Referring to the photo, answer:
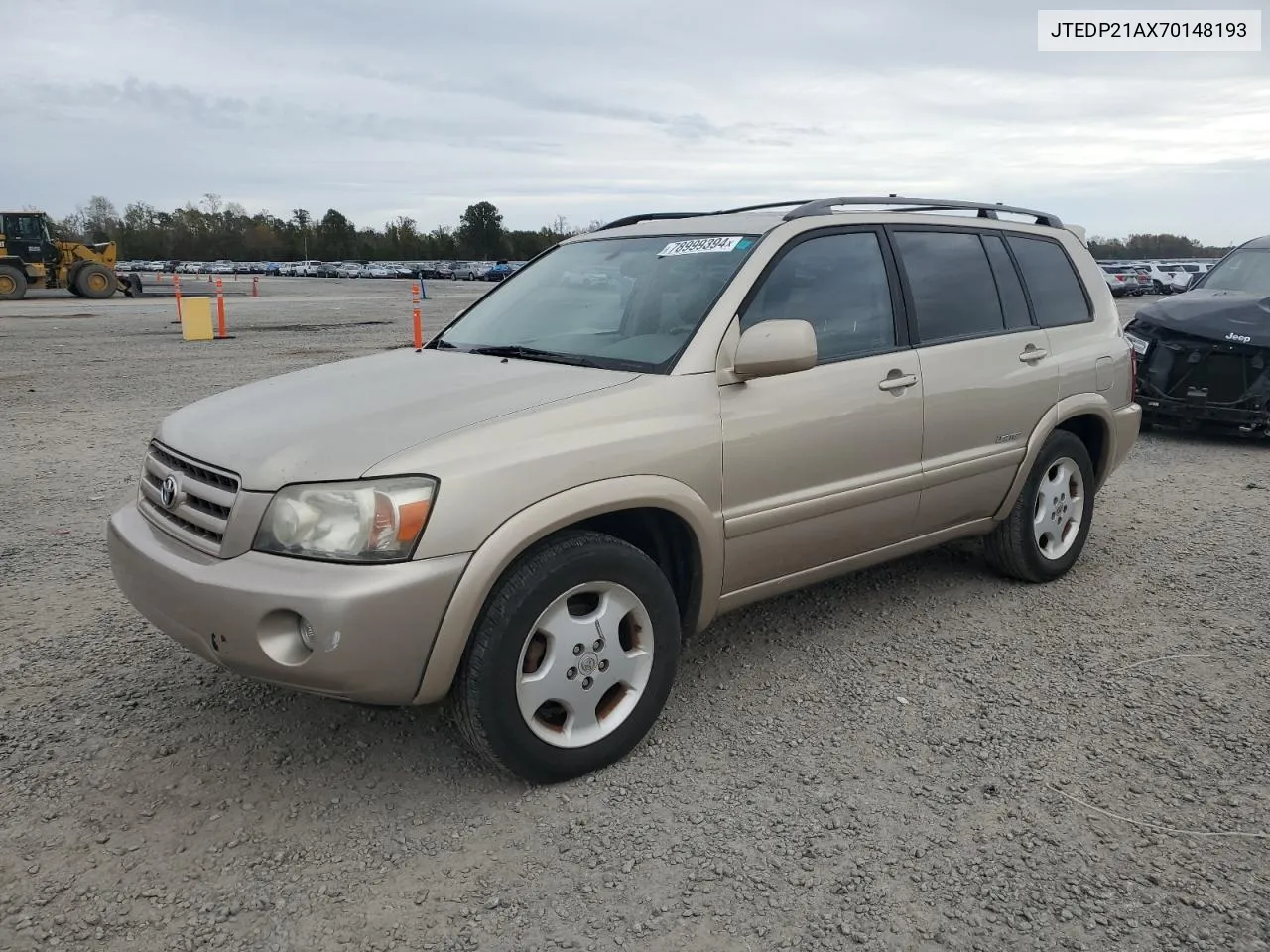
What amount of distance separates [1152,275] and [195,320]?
3658 centimetres

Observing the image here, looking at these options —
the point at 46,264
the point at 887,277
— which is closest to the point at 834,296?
the point at 887,277

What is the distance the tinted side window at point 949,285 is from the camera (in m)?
4.21

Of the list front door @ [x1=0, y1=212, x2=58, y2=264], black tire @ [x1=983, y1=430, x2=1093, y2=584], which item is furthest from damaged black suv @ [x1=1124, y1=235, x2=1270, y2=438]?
front door @ [x1=0, y1=212, x2=58, y2=264]

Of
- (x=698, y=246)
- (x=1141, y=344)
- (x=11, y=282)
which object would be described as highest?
(x=11, y=282)

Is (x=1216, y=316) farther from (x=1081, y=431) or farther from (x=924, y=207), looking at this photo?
(x=924, y=207)

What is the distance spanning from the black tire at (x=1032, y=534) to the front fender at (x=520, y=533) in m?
2.11

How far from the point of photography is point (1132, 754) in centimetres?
326

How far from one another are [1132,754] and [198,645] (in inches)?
114

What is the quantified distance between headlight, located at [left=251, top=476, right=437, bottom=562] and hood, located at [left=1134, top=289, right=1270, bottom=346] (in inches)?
303

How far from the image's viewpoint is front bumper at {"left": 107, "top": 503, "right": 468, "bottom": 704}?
265 centimetres

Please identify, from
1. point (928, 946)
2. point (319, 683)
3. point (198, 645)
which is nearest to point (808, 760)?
point (928, 946)

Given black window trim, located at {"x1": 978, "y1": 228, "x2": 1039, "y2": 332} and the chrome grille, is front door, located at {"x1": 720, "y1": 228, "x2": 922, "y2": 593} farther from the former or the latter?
the chrome grille

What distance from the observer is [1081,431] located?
5.14 m

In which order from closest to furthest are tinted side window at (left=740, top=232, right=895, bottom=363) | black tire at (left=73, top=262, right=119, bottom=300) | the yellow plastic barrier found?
tinted side window at (left=740, top=232, right=895, bottom=363)
the yellow plastic barrier
black tire at (left=73, top=262, right=119, bottom=300)
